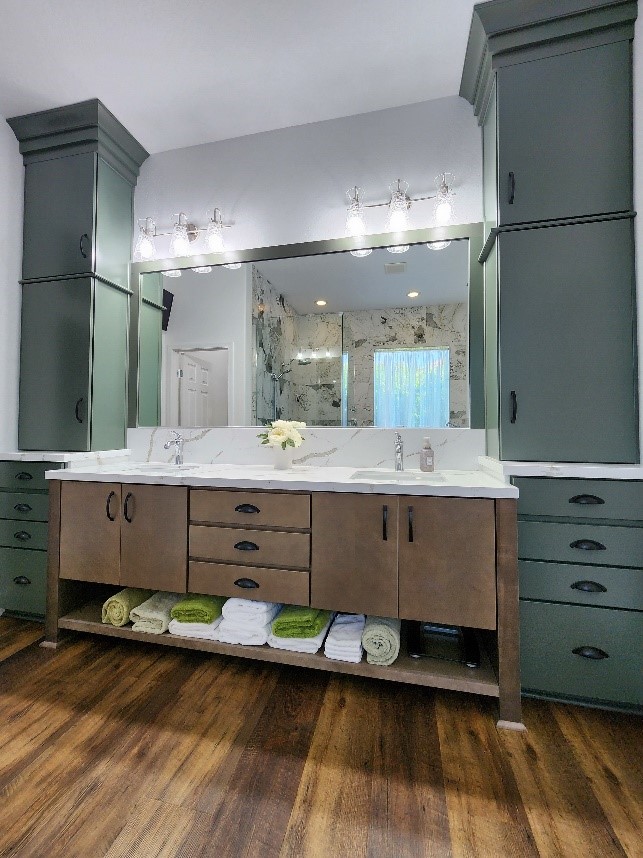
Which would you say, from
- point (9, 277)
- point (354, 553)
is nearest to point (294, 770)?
point (354, 553)

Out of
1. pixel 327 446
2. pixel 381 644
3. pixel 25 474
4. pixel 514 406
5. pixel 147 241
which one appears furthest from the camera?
pixel 147 241

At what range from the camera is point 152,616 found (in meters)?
1.86

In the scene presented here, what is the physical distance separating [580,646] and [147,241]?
9.66ft

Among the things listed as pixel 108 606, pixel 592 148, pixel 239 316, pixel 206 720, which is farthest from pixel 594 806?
pixel 239 316

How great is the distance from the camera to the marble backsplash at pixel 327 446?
2092mm

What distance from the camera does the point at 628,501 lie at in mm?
1477

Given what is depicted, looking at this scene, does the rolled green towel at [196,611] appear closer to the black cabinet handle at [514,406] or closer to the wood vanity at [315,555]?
the wood vanity at [315,555]

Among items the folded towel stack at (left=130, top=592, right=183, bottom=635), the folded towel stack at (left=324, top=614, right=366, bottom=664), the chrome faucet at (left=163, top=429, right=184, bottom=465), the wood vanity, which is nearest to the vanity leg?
the wood vanity

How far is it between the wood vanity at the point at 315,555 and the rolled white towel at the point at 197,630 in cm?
3

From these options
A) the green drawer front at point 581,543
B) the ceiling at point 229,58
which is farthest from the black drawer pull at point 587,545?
the ceiling at point 229,58

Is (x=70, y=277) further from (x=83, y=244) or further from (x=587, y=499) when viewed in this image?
(x=587, y=499)

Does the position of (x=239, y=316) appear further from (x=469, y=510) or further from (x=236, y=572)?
(x=469, y=510)

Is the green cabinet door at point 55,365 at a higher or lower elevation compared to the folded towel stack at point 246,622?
higher

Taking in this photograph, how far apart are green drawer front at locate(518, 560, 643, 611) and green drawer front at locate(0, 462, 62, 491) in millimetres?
2211
